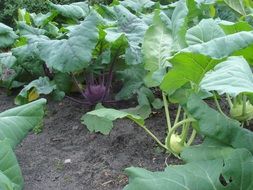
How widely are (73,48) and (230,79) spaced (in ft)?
3.68

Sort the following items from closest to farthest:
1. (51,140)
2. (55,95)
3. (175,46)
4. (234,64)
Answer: (234,64) < (175,46) < (51,140) < (55,95)

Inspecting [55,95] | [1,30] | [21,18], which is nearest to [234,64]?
[55,95]

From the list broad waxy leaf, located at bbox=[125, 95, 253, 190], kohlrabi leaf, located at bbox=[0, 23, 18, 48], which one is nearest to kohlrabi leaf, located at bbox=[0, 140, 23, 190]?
broad waxy leaf, located at bbox=[125, 95, 253, 190]

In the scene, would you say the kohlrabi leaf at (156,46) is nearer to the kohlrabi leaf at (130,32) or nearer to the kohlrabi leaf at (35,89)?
the kohlrabi leaf at (130,32)

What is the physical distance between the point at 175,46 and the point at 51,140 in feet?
2.78

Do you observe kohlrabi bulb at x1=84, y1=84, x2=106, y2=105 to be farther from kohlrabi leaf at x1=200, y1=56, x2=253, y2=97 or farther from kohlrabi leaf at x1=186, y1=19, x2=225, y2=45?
kohlrabi leaf at x1=200, y1=56, x2=253, y2=97

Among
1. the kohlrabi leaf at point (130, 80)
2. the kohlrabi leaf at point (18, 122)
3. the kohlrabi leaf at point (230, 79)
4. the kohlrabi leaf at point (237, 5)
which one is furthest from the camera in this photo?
the kohlrabi leaf at point (237, 5)

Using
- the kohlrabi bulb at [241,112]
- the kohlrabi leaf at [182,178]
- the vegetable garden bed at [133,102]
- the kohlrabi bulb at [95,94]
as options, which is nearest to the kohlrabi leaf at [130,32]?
the vegetable garden bed at [133,102]

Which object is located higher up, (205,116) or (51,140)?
(205,116)

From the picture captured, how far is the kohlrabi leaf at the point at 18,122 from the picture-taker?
81.9 inches

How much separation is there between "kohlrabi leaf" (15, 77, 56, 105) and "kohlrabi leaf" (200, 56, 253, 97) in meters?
1.37

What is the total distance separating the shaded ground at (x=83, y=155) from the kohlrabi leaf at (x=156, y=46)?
1.04 feet

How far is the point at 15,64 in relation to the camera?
3061 millimetres

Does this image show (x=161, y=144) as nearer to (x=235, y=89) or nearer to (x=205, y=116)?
(x=205, y=116)
